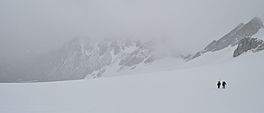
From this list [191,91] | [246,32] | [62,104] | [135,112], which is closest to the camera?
[135,112]

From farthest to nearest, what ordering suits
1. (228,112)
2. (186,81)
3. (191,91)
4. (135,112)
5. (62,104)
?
(186,81) < (191,91) < (62,104) < (135,112) < (228,112)

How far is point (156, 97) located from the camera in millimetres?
20688

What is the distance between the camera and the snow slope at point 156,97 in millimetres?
17570

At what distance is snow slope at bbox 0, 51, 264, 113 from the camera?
17.6 metres

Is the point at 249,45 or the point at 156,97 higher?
the point at 249,45

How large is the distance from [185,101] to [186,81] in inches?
288

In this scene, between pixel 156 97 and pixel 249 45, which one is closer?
pixel 156 97

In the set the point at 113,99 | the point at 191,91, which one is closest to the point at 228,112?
the point at 191,91

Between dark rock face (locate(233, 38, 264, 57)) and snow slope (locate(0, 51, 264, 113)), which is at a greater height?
dark rock face (locate(233, 38, 264, 57))

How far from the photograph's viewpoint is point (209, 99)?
1900 centimetres

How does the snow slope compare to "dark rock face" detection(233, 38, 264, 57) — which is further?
"dark rock face" detection(233, 38, 264, 57)

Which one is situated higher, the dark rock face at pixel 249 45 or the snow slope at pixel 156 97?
the dark rock face at pixel 249 45

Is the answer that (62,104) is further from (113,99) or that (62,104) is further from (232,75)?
(232,75)

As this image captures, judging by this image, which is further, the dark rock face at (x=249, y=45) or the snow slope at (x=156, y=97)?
the dark rock face at (x=249, y=45)
